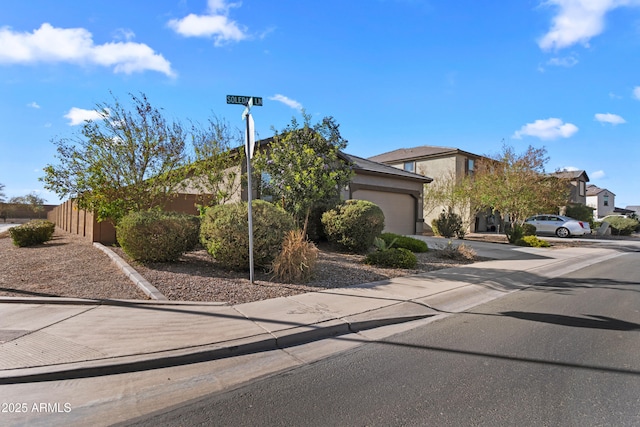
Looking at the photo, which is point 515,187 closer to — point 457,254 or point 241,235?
point 457,254

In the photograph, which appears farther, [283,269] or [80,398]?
[283,269]

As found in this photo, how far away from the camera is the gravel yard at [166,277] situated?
6.41 meters

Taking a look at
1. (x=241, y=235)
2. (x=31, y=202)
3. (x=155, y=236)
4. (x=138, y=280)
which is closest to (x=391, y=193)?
(x=241, y=235)

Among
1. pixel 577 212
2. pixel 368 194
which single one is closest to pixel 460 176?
pixel 368 194

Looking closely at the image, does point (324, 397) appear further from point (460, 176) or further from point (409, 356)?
point (460, 176)

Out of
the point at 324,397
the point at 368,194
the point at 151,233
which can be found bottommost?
the point at 324,397

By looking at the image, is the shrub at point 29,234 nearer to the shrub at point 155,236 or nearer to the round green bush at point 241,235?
the shrub at point 155,236

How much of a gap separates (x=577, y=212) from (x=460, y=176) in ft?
55.0

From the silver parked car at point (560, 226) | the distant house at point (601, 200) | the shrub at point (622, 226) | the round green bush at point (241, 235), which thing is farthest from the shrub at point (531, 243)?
the distant house at point (601, 200)

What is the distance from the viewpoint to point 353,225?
11312mm

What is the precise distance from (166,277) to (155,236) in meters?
1.26

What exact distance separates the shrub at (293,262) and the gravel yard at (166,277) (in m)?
0.22

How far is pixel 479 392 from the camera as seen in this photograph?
3383mm

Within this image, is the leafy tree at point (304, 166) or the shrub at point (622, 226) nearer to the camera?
the leafy tree at point (304, 166)
